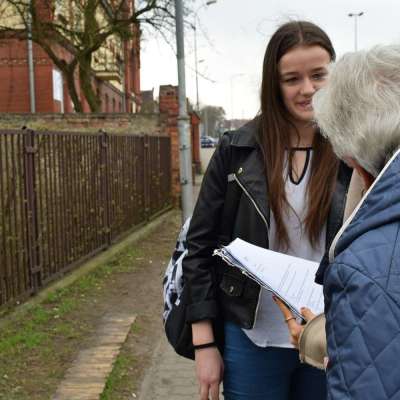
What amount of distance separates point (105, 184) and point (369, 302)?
8.00 metres

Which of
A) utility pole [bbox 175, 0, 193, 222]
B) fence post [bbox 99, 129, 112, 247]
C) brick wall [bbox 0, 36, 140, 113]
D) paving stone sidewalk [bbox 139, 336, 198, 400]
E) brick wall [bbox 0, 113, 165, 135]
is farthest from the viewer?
brick wall [bbox 0, 36, 140, 113]

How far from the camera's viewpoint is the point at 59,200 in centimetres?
698

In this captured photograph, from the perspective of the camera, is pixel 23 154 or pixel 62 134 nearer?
pixel 23 154

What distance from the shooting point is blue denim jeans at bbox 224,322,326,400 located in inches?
80.8

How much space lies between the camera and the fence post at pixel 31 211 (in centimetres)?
595

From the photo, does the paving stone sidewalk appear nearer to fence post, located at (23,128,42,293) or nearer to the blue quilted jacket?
fence post, located at (23,128,42,293)

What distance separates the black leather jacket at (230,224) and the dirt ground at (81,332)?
2.11m

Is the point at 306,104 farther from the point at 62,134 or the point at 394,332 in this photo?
the point at 62,134

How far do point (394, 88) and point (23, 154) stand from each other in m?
5.12

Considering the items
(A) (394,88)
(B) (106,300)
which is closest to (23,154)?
(B) (106,300)

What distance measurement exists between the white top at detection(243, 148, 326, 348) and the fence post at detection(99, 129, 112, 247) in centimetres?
671

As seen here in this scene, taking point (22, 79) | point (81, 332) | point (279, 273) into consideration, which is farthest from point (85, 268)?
point (22, 79)

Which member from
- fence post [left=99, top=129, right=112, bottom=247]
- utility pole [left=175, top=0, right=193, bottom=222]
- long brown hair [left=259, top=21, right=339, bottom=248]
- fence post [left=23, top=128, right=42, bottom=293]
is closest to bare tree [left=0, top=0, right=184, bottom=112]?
utility pole [left=175, top=0, right=193, bottom=222]

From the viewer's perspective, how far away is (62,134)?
709cm
